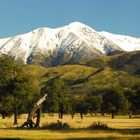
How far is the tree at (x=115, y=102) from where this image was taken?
180m

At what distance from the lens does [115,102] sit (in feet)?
602

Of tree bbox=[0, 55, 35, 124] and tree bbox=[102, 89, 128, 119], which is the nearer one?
tree bbox=[0, 55, 35, 124]

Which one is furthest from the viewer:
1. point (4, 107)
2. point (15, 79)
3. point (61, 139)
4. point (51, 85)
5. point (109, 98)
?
point (109, 98)

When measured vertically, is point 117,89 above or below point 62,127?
above

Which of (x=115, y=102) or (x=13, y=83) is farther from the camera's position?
(x=115, y=102)

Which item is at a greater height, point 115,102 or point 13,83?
point 115,102

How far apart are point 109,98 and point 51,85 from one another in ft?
97.9

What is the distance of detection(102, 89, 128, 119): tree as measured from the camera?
180 metres

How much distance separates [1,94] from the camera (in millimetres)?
97500

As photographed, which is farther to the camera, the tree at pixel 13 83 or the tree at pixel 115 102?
the tree at pixel 115 102

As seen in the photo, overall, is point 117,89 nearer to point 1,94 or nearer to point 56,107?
point 56,107

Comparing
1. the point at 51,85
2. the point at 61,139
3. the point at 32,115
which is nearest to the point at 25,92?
the point at 32,115

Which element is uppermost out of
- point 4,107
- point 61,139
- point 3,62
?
point 3,62

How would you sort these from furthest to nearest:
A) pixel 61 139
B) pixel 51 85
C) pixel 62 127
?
1. pixel 51 85
2. pixel 62 127
3. pixel 61 139
